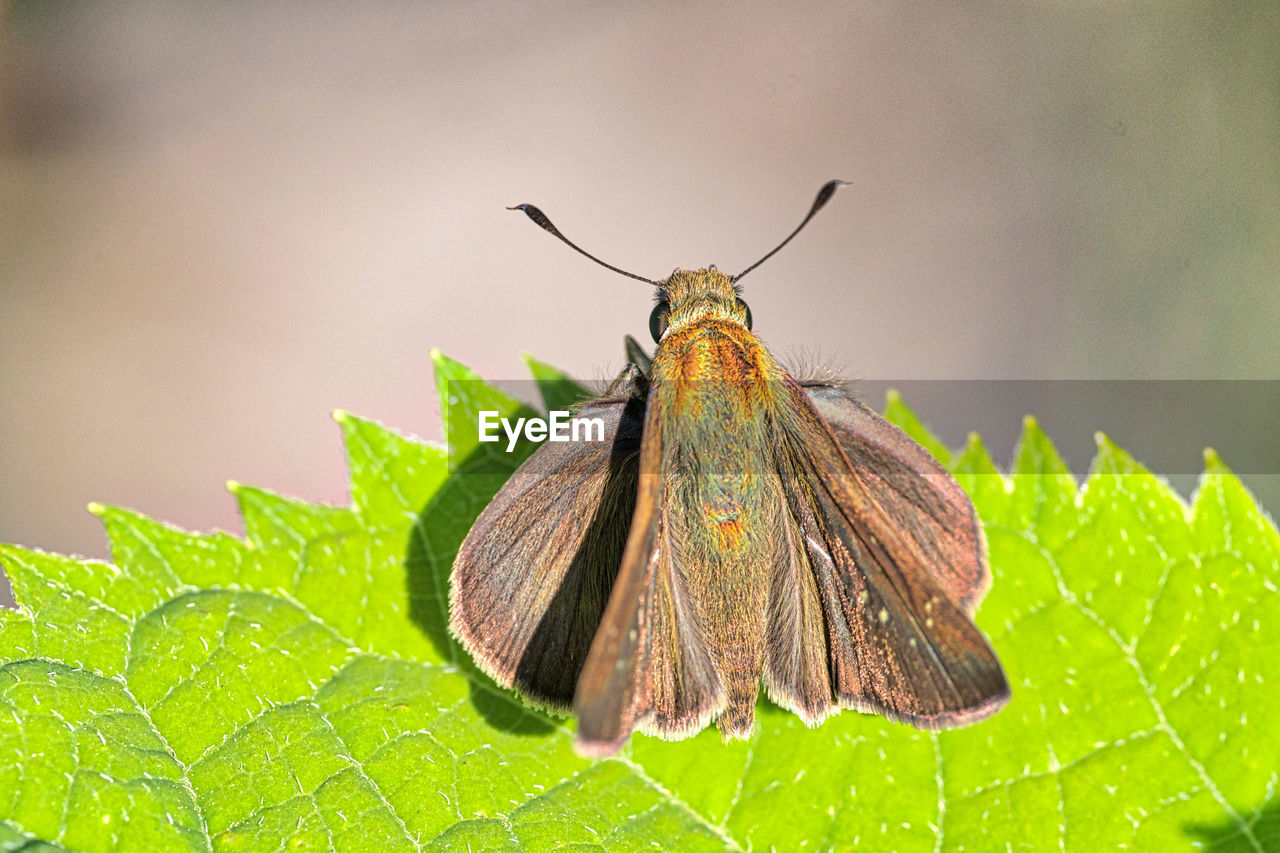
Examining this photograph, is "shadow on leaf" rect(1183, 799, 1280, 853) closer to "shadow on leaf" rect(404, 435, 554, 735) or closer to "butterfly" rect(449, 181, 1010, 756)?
"butterfly" rect(449, 181, 1010, 756)

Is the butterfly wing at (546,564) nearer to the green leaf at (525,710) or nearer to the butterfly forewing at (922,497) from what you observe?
the green leaf at (525,710)

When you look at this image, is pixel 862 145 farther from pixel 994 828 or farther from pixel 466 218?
pixel 994 828

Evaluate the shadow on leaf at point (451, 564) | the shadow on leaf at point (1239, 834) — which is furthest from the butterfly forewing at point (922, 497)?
the shadow on leaf at point (451, 564)

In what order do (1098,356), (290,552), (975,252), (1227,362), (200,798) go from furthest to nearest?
(975,252) → (1098,356) → (1227,362) → (290,552) → (200,798)

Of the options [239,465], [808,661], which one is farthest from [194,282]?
[808,661]

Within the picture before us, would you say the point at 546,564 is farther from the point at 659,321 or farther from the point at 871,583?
the point at 871,583
